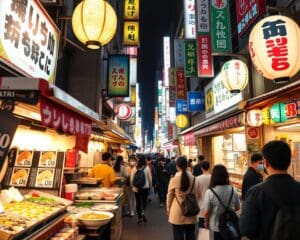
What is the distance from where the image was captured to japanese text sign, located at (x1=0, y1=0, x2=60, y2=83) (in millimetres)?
4652

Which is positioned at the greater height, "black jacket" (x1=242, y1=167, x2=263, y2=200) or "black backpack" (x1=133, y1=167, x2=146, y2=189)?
"black jacket" (x1=242, y1=167, x2=263, y2=200)

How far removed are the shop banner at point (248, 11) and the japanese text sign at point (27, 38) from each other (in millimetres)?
5678

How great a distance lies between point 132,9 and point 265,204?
16.0 m

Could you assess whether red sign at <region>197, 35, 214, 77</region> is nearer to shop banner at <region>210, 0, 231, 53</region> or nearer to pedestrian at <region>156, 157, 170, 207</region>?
shop banner at <region>210, 0, 231, 53</region>

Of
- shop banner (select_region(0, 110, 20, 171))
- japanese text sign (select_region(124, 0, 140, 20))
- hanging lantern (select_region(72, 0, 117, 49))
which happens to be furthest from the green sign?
shop banner (select_region(0, 110, 20, 171))

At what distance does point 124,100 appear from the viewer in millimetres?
26859

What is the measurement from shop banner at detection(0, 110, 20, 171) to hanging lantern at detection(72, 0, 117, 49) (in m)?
3.28

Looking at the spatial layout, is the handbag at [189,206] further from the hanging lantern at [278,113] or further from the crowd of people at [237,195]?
the hanging lantern at [278,113]

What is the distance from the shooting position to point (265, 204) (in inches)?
110

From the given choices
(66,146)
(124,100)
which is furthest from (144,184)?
(124,100)

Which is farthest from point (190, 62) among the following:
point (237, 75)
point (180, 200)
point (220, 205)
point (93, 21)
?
point (220, 205)

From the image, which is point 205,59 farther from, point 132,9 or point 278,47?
point 278,47

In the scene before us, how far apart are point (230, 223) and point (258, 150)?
534 cm

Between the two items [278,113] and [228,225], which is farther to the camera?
[278,113]
